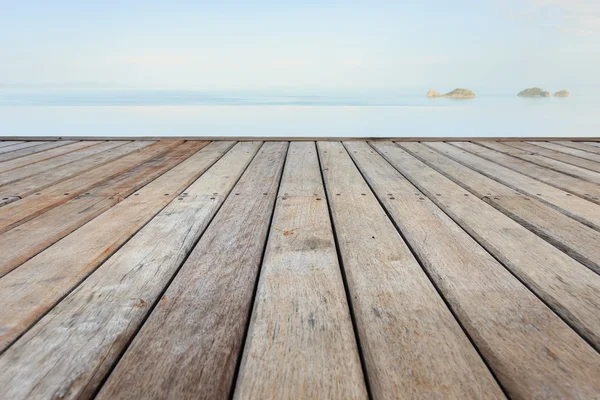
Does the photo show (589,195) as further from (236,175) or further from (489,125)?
(489,125)

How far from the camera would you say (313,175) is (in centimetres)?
156

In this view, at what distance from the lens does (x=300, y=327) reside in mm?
592

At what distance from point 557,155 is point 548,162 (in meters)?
0.23

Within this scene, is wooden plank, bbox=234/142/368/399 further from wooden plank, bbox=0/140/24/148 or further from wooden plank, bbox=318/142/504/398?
wooden plank, bbox=0/140/24/148

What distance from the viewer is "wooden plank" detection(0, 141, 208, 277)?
2.88 feet

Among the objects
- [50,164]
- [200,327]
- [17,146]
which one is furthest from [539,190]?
[17,146]

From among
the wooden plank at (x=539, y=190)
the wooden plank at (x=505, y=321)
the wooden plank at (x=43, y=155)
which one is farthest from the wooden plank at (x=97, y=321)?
the wooden plank at (x=43, y=155)

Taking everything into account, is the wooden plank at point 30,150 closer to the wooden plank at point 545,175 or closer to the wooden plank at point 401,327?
the wooden plank at point 401,327

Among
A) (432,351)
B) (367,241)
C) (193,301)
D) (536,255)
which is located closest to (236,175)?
(367,241)

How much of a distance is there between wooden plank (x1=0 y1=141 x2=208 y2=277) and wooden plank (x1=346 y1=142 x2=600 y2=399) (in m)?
0.79

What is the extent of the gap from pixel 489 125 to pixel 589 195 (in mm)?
7537

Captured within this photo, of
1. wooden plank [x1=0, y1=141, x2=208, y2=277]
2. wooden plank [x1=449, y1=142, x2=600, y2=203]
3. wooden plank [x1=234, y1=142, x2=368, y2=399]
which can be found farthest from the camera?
wooden plank [x1=449, y1=142, x2=600, y2=203]

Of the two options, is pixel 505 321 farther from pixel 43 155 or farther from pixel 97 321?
pixel 43 155

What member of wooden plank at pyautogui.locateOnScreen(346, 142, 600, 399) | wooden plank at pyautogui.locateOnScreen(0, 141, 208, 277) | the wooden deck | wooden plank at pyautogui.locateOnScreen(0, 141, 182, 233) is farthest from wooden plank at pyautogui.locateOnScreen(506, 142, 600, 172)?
wooden plank at pyautogui.locateOnScreen(0, 141, 182, 233)
